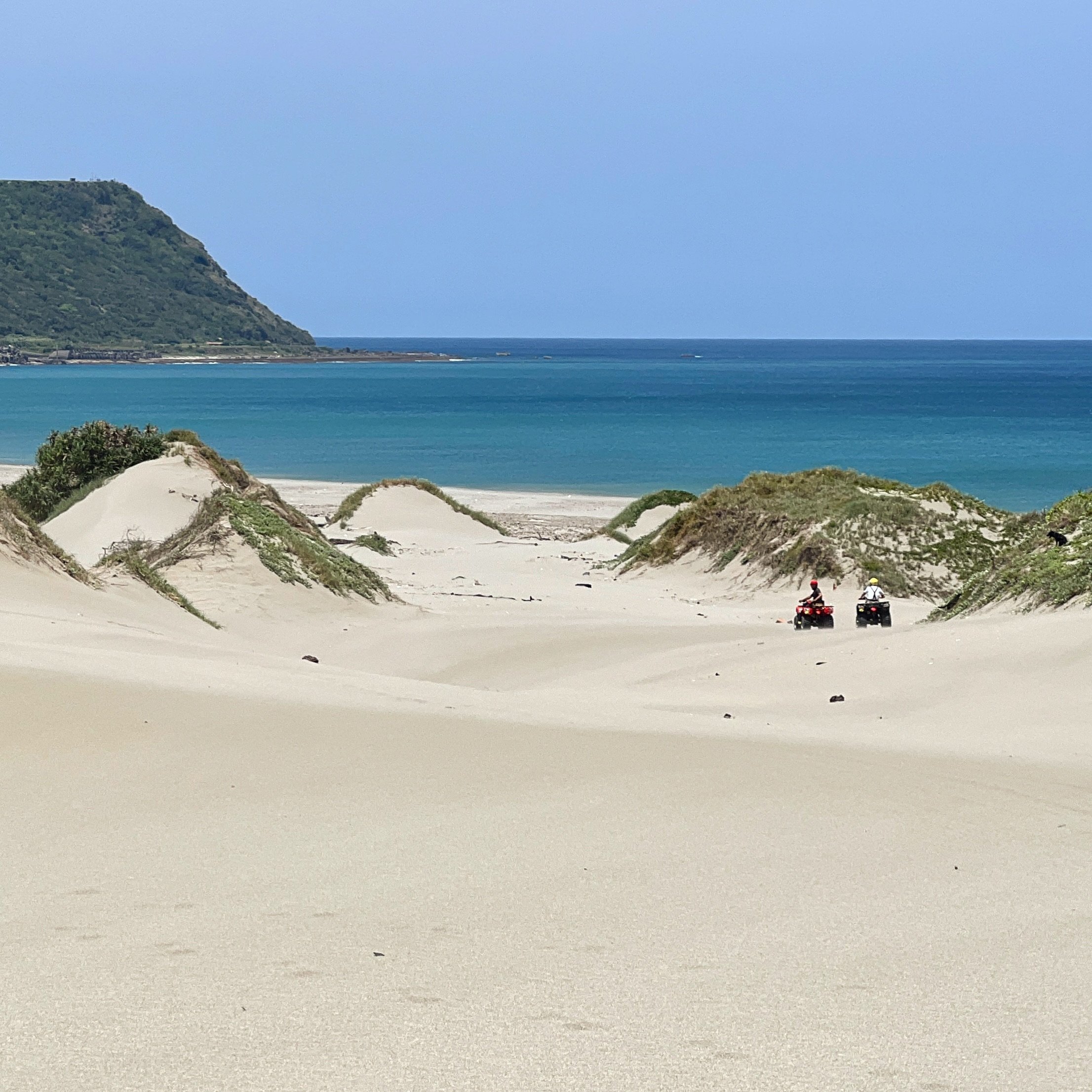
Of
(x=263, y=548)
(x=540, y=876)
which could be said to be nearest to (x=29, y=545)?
(x=263, y=548)

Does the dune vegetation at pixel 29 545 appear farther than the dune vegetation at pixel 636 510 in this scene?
No

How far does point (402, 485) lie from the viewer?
129 feet

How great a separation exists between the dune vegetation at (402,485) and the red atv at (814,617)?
19.8 meters

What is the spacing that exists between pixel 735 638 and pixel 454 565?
12443 millimetres

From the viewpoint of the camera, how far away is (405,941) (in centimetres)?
473

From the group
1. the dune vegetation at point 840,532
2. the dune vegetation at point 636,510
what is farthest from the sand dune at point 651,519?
the dune vegetation at point 840,532

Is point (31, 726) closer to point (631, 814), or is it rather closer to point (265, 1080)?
point (631, 814)

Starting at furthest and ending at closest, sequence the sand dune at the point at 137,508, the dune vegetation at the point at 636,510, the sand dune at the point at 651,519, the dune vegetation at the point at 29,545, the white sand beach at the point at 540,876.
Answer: the sand dune at the point at 651,519
the dune vegetation at the point at 636,510
the sand dune at the point at 137,508
the dune vegetation at the point at 29,545
the white sand beach at the point at 540,876

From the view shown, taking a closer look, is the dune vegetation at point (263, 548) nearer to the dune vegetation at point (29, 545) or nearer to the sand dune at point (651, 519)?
the dune vegetation at point (29, 545)

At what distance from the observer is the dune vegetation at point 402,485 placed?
37219 millimetres

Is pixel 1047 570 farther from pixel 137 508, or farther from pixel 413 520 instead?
pixel 413 520

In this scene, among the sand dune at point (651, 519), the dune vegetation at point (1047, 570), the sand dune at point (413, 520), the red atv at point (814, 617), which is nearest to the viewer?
the dune vegetation at point (1047, 570)

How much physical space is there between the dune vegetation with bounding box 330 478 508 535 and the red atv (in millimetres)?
19770

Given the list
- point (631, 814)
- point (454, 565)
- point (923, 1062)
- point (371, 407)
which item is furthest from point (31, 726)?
point (371, 407)
